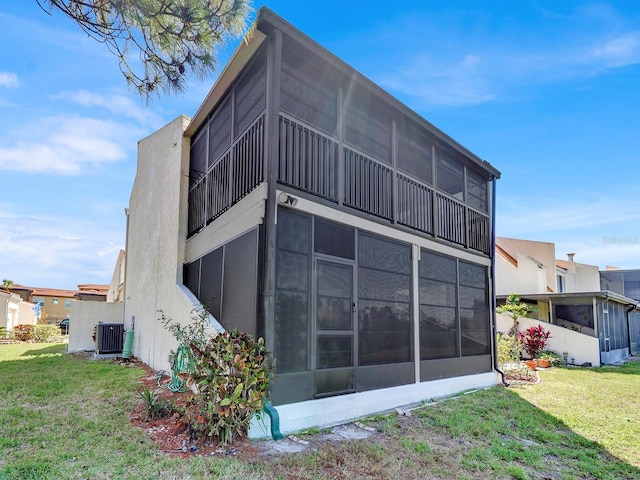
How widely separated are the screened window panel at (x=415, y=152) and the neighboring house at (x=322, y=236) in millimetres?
36

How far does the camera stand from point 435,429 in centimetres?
580

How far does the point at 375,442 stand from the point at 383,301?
2.48m

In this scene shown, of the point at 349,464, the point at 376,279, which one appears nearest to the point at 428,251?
the point at 376,279

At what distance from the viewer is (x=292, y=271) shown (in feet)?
18.1

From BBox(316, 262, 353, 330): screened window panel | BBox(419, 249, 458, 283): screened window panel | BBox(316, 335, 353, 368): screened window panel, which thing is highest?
BBox(419, 249, 458, 283): screened window panel

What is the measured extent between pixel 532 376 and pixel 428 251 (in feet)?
18.6

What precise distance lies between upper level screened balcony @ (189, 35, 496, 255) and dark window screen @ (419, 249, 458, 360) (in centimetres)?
64

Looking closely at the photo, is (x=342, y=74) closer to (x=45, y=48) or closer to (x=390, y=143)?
(x=390, y=143)

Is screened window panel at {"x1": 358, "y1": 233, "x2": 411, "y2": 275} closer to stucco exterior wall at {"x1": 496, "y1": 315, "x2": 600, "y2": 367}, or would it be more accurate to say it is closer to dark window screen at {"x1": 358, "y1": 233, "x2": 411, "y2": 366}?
dark window screen at {"x1": 358, "y1": 233, "x2": 411, "y2": 366}

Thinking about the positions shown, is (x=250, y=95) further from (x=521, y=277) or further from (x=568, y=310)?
(x=521, y=277)

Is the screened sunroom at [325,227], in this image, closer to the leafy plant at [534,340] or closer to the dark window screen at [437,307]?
the dark window screen at [437,307]

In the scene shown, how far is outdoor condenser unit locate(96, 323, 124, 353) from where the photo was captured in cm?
1125

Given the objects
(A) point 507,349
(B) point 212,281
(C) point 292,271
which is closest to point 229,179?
(B) point 212,281

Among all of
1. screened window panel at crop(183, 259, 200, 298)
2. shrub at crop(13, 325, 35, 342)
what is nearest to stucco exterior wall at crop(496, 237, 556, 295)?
screened window panel at crop(183, 259, 200, 298)
